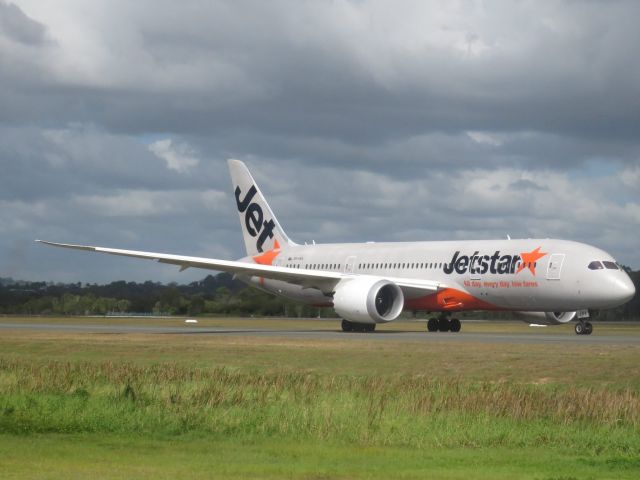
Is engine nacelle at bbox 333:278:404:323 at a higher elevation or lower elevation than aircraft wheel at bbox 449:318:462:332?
higher

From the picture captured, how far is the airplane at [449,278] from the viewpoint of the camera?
44.7 meters

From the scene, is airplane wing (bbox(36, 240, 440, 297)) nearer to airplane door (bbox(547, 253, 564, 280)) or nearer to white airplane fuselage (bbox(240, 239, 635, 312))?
white airplane fuselage (bbox(240, 239, 635, 312))

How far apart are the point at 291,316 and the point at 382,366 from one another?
53193 millimetres

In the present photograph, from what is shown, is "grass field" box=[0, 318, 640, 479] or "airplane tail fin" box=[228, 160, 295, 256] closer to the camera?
"grass field" box=[0, 318, 640, 479]

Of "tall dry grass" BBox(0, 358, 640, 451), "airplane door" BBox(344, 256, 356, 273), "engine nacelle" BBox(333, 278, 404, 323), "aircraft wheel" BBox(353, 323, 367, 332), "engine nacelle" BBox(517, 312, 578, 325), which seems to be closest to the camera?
"tall dry grass" BBox(0, 358, 640, 451)

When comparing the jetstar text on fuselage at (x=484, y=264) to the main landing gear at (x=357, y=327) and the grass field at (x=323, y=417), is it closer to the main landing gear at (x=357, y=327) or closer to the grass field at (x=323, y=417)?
the main landing gear at (x=357, y=327)

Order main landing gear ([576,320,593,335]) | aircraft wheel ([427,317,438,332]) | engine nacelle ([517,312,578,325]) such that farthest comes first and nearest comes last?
engine nacelle ([517,312,578,325])
aircraft wheel ([427,317,438,332])
main landing gear ([576,320,593,335])

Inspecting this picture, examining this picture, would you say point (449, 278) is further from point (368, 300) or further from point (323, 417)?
point (323, 417)

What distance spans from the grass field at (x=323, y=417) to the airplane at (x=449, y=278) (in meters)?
15.6

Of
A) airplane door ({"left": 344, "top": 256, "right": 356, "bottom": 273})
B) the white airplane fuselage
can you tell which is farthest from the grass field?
airplane door ({"left": 344, "top": 256, "right": 356, "bottom": 273})

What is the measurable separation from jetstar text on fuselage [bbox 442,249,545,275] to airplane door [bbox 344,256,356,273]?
6387mm

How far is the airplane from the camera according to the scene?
147ft

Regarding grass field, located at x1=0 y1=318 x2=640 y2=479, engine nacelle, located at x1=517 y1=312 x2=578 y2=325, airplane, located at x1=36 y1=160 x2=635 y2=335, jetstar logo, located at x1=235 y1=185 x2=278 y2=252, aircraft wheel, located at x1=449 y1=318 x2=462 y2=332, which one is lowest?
grass field, located at x1=0 y1=318 x2=640 y2=479

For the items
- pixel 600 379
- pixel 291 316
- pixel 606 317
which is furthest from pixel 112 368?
pixel 606 317
